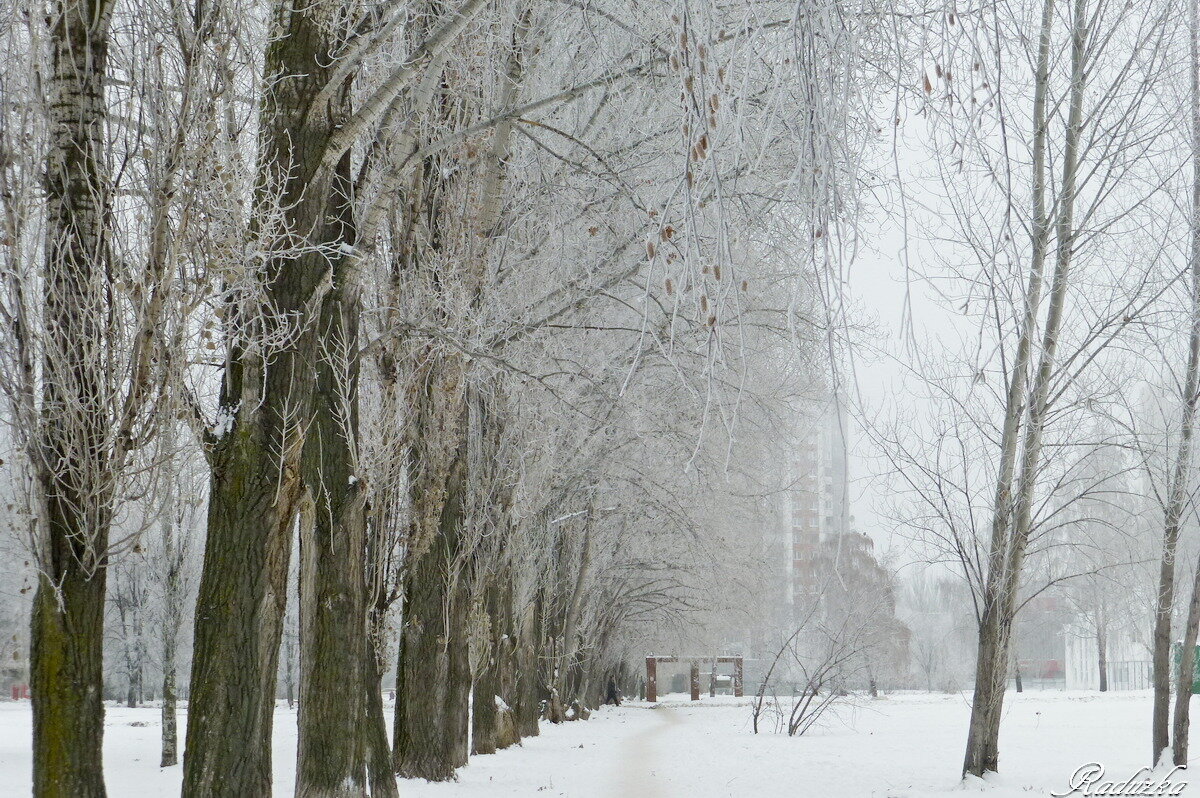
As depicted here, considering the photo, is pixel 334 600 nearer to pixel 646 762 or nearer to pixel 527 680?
pixel 646 762

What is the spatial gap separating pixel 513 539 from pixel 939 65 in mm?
12412

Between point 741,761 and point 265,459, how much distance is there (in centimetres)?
1104

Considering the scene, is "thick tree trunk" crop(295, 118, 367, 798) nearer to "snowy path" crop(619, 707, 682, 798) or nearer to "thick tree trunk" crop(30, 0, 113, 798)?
"thick tree trunk" crop(30, 0, 113, 798)

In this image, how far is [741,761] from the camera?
1603 cm

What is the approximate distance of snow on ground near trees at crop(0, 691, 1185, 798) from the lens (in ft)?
39.2

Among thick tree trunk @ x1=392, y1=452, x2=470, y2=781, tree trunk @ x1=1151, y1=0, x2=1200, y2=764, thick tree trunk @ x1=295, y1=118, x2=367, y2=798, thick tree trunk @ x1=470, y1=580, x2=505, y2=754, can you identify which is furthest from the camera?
thick tree trunk @ x1=470, y1=580, x2=505, y2=754

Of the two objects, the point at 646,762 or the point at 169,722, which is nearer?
the point at 646,762

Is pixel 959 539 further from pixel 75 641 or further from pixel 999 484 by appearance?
pixel 75 641

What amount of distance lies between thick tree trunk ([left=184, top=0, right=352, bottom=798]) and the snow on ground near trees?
4332mm

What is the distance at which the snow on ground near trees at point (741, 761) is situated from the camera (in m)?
12.0

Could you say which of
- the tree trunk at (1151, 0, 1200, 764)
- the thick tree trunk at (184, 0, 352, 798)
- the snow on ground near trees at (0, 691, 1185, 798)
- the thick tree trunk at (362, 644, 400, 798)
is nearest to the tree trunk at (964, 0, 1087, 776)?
the snow on ground near trees at (0, 691, 1185, 798)

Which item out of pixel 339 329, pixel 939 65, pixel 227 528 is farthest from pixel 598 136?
pixel 939 65

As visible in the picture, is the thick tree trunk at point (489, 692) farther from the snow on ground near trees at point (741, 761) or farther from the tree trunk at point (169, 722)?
the tree trunk at point (169, 722)

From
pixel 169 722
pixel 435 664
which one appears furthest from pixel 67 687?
pixel 169 722
